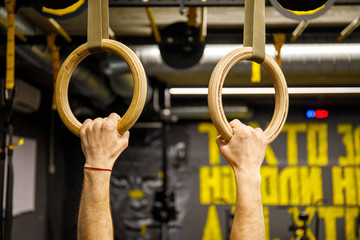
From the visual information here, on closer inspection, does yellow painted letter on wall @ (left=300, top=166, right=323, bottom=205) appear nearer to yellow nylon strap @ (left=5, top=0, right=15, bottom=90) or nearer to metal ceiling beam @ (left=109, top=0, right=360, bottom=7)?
metal ceiling beam @ (left=109, top=0, right=360, bottom=7)

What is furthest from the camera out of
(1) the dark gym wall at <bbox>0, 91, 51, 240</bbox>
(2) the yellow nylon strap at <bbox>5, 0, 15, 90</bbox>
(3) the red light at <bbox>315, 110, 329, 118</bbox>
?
(3) the red light at <bbox>315, 110, 329, 118</bbox>

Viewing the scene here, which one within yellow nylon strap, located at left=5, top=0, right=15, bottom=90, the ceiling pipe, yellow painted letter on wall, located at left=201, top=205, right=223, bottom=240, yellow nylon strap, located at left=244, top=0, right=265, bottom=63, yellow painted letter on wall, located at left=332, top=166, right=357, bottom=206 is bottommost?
yellow painted letter on wall, located at left=201, top=205, right=223, bottom=240

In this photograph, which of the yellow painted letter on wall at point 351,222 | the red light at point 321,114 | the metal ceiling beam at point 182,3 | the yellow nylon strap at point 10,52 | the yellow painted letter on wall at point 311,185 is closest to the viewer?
the metal ceiling beam at point 182,3

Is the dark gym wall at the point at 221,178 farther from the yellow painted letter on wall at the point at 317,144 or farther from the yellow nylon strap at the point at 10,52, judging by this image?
the yellow nylon strap at the point at 10,52

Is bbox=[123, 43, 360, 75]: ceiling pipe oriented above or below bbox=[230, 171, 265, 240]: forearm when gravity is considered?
above

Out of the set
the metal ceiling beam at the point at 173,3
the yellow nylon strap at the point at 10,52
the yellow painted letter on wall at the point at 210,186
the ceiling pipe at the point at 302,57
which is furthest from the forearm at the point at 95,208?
the yellow painted letter on wall at the point at 210,186

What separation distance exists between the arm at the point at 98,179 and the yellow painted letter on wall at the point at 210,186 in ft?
19.7

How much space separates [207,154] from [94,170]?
6.04m

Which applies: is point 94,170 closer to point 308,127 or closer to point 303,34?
point 303,34

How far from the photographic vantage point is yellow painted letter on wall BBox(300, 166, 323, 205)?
264 inches

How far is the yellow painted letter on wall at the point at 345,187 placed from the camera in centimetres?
665

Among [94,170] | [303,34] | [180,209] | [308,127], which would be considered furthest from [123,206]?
[94,170]

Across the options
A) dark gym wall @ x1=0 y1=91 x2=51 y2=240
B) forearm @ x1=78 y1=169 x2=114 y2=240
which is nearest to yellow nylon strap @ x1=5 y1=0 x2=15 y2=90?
forearm @ x1=78 y1=169 x2=114 y2=240

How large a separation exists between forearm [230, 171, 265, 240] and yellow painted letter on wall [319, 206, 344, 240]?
A: 641 cm
